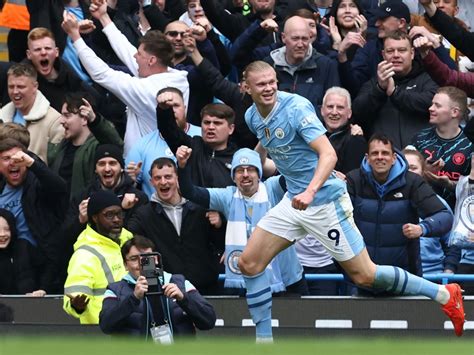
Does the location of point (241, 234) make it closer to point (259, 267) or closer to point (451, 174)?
point (259, 267)

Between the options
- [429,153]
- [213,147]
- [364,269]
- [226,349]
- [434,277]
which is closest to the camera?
[226,349]

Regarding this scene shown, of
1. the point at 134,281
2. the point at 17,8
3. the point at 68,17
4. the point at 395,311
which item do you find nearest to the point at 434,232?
the point at 395,311

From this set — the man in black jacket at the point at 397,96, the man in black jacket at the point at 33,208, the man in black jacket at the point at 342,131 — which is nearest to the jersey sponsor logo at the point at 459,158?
the man in black jacket at the point at 397,96

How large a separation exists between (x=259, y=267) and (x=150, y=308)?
0.96 m

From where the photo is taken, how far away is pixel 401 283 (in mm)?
11617

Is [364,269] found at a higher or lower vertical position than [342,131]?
lower

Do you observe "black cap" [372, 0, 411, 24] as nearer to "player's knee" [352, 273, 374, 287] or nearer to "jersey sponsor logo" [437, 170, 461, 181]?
"jersey sponsor logo" [437, 170, 461, 181]

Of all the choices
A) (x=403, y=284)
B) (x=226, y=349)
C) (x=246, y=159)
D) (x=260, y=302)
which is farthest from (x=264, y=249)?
(x=226, y=349)

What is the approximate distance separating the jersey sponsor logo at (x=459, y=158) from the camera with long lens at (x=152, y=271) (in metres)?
3.81

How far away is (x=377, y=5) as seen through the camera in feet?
55.1

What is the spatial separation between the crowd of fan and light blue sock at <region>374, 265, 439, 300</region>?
704 mm

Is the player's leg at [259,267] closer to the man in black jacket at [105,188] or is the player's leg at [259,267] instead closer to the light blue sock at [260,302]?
the light blue sock at [260,302]

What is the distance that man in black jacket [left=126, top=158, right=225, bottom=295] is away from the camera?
1288cm

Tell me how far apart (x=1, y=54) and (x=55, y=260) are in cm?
469
